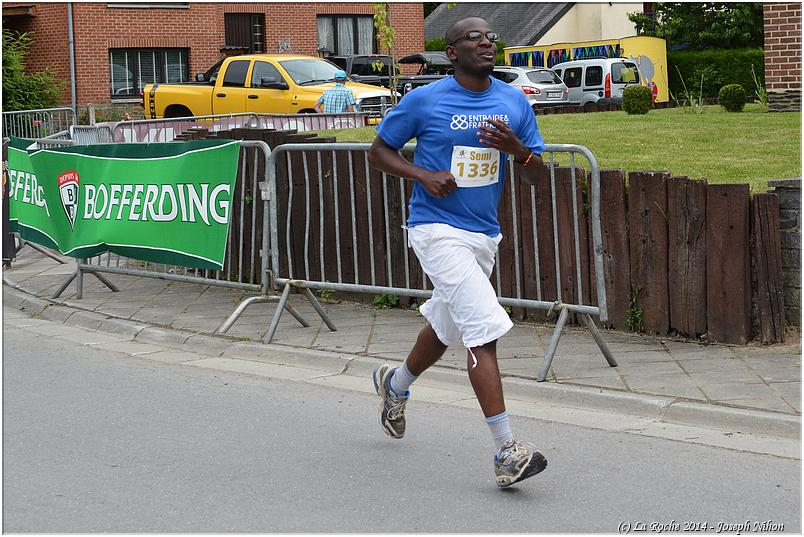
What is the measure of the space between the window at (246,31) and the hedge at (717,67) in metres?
13.1

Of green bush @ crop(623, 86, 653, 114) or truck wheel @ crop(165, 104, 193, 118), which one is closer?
green bush @ crop(623, 86, 653, 114)

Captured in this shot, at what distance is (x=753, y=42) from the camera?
41188 millimetres

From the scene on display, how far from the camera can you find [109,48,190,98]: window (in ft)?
104

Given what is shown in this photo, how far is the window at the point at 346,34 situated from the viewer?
34688mm

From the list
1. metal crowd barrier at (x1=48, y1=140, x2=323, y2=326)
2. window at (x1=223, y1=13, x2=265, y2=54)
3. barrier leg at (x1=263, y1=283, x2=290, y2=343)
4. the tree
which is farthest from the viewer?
the tree

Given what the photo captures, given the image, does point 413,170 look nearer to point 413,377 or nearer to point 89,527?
point 413,377

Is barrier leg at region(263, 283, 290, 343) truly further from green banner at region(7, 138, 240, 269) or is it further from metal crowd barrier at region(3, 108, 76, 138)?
metal crowd barrier at region(3, 108, 76, 138)

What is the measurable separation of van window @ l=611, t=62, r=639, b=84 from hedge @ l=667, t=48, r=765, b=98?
8.34 ft

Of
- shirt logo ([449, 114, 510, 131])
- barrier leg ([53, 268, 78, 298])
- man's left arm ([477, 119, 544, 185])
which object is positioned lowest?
barrier leg ([53, 268, 78, 298])

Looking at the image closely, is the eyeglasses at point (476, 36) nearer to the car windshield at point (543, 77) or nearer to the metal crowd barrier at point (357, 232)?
the metal crowd barrier at point (357, 232)

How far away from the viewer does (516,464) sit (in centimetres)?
489

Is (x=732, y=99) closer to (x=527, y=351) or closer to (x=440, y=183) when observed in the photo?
(x=527, y=351)

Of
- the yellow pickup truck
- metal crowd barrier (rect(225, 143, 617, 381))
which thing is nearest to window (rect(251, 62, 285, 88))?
the yellow pickup truck

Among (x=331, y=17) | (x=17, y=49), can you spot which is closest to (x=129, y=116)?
(x=17, y=49)
